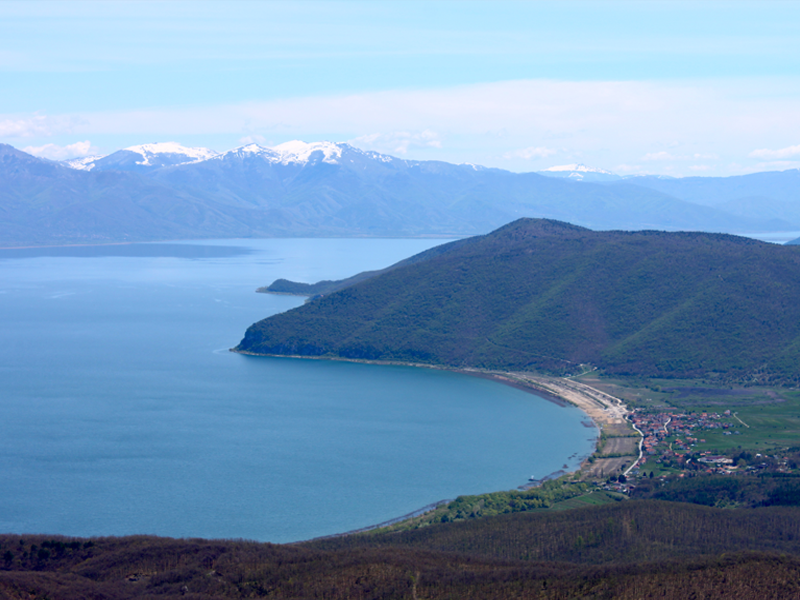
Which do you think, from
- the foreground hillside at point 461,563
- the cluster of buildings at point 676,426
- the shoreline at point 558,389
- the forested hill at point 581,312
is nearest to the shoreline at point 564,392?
the shoreline at point 558,389

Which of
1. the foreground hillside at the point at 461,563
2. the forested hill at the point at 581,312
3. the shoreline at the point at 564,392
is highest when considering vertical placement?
the forested hill at the point at 581,312

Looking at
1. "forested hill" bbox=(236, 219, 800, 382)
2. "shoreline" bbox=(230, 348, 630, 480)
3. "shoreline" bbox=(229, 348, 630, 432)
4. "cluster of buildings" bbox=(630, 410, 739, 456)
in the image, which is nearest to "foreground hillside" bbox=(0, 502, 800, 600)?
"shoreline" bbox=(230, 348, 630, 480)

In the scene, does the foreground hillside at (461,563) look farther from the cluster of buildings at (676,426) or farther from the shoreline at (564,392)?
the cluster of buildings at (676,426)

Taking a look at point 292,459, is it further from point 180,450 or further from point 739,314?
point 739,314

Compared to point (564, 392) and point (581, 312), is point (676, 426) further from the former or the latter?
point (581, 312)

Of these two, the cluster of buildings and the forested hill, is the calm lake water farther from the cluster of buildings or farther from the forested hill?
the forested hill

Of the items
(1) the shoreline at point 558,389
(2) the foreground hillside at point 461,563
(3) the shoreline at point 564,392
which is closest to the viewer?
(2) the foreground hillside at point 461,563

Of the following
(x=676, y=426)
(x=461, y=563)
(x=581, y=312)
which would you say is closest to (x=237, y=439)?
(x=461, y=563)
